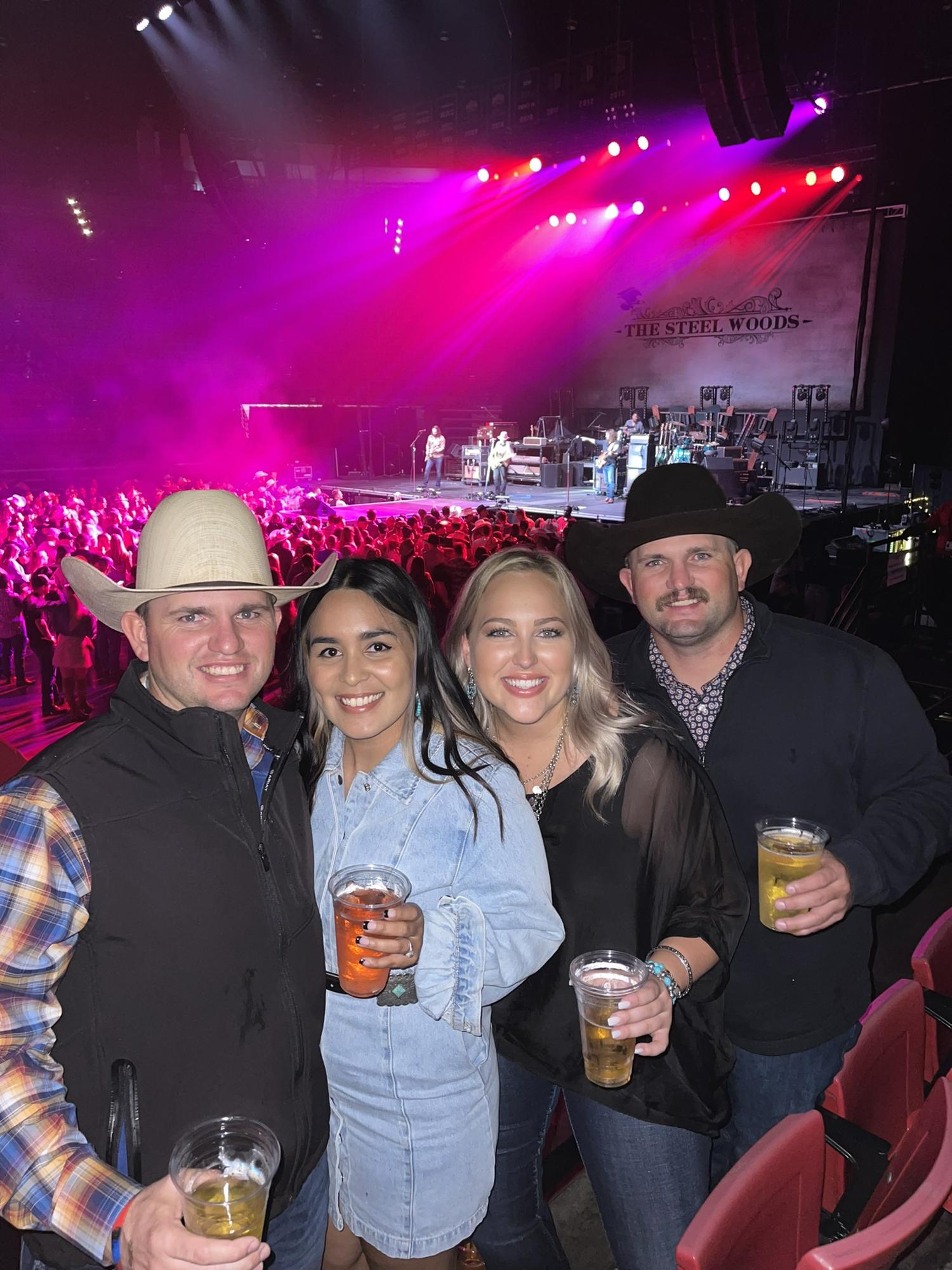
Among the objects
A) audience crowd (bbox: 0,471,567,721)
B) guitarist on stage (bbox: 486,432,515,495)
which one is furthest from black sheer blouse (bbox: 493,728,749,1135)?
guitarist on stage (bbox: 486,432,515,495)

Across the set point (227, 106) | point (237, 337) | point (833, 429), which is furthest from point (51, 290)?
point (833, 429)

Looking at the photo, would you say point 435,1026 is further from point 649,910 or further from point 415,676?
point 415,676

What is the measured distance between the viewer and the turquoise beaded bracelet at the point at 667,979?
166 centimetres

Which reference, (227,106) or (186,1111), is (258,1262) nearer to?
(186,1111)

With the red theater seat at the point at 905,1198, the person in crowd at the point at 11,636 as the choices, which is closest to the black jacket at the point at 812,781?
the red theater seat at the point at 905,1198

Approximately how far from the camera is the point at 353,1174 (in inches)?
68.1

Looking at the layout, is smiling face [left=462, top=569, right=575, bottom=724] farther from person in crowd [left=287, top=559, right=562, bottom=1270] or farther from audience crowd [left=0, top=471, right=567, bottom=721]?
audience crowd [left=0, top=471, right=567, bottom=721]

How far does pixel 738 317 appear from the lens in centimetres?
2028

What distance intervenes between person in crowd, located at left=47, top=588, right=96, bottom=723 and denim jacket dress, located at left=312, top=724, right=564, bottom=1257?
548 cm

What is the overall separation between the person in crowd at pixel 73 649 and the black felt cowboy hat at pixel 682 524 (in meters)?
5.13

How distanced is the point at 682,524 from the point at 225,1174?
5.85 feet

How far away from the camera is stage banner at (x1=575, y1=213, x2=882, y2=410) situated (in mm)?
A: 18344

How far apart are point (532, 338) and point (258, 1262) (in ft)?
83.1

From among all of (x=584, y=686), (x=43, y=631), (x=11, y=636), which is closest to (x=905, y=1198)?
(x=584, y=686)
